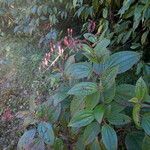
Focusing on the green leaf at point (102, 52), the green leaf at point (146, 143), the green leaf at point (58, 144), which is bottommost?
the green leaf at point (58, 144)

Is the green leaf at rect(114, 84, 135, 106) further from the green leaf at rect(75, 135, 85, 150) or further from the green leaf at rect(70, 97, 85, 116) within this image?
the green leaf at rect(75, 135, 85, 150)

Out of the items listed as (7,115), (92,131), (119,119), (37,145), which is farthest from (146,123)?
(7,115)

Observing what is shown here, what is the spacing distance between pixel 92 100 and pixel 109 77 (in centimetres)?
11

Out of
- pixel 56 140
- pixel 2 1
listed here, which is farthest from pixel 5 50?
pixel 56 140

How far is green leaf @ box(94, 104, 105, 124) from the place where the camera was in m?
1.17

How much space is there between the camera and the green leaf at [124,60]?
1270mm

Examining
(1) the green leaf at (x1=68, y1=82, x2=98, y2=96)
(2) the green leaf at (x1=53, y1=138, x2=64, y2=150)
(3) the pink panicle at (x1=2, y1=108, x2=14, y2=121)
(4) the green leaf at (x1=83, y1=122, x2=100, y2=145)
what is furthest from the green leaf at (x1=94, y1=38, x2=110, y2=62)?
(3) the pink panicle at (x1=2, y1=108, x2=14, y2=121)

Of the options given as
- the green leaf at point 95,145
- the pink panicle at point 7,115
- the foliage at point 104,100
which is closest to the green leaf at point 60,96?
the foliage at point 104,100

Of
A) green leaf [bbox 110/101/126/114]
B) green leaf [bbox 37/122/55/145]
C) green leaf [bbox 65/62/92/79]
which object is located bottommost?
green leaf [bbox 37/122/55/145]

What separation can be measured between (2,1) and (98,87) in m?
3.17

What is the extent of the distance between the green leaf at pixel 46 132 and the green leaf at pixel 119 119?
25cm

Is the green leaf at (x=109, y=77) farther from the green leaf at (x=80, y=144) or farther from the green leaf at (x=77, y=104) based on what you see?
the green leaf at (x=80, y=144)

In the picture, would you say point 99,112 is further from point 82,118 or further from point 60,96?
point 60,96

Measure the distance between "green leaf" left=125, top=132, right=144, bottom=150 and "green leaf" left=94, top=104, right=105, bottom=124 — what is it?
0.20 metres
